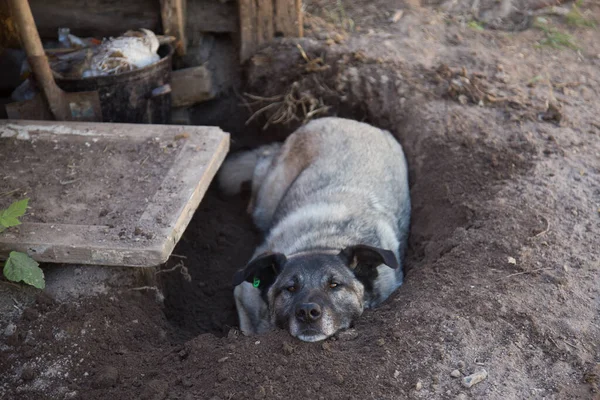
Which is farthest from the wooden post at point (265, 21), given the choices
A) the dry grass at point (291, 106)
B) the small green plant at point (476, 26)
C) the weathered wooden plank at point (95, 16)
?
the small green plant at point (476, 26)

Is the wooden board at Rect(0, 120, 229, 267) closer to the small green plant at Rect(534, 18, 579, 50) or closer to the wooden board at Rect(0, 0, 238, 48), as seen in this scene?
the wooden board at Rect(0, 0, 238, 48)

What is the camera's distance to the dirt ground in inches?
130

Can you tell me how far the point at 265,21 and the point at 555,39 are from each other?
122 inches

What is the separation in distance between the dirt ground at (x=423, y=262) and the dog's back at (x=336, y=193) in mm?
190

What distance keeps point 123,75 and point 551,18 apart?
4.80 metres

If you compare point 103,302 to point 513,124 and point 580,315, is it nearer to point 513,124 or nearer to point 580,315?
point 580,315

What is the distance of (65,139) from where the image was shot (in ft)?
15.9

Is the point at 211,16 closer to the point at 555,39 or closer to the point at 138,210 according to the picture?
the point at 138,210

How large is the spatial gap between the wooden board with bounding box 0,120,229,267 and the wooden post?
5.59 feet

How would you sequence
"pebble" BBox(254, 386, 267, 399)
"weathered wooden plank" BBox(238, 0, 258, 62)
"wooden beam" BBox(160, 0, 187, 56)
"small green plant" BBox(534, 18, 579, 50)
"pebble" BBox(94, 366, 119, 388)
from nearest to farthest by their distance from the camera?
"pebble" BBox(254, 386, 267, 399) < "pebble" BBox(94, 366, 119, 388) < "wooden beam" BBox(160, 0, 187, 56) < "weathered wooden plank" BBox(238, 0, 258, 62) < "small green plant" BBox(534, 18, 579, 50)

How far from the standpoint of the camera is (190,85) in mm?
6355

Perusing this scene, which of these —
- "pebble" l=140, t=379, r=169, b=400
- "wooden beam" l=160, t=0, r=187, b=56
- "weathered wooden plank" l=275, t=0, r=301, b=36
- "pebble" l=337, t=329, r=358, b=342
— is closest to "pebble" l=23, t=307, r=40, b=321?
"pebble" l=140, t=379, r=169, b=400

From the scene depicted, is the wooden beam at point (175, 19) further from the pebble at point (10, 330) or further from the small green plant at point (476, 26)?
the pebble at point (10, 330)

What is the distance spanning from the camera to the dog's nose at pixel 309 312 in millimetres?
3611
